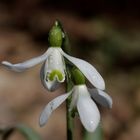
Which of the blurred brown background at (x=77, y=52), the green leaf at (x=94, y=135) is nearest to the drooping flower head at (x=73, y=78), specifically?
the green leaf at (x=94, y=135)

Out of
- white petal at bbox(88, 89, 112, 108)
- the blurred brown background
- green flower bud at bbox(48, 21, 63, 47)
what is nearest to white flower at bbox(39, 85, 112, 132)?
white petal at bbox(88, 89, 112, 108)

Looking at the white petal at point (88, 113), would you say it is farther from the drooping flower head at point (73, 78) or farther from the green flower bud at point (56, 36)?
the green flower bud at point (56, 36)

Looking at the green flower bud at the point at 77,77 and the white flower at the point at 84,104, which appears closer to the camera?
the white flower at the point at 84,104

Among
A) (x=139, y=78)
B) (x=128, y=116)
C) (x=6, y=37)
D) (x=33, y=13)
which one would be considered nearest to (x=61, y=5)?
(x=33, y=13)

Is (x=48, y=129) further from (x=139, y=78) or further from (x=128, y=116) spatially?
(x=139, y=78)

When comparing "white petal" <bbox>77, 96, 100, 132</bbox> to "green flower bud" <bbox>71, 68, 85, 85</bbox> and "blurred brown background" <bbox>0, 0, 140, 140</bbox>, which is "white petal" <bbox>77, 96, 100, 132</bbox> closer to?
"green flower bud" <bbox>71, 68, 85, 85</bbox>

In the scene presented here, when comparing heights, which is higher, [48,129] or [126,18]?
[126,18]

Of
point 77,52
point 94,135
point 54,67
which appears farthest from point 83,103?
point 77,52

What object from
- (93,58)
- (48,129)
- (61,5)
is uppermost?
(61,5)
